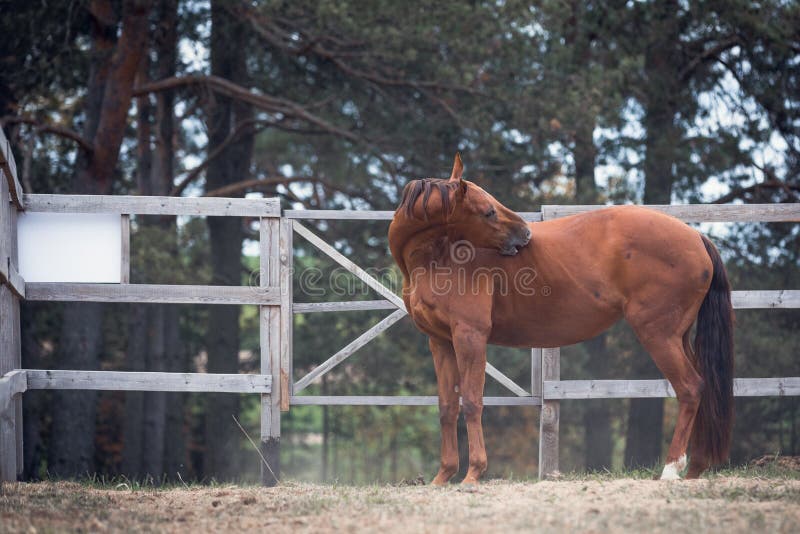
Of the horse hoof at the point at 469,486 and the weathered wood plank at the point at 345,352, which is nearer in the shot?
the horse hoof at the point at 469,486

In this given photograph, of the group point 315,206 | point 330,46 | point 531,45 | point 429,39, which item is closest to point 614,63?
point 531,45

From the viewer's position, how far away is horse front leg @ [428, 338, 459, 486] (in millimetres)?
5473

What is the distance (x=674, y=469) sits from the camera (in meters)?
5.10

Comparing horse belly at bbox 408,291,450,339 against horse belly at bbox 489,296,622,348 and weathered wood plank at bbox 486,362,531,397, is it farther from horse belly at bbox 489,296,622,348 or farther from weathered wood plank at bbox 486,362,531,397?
weathered wood plank at bbox 486,362,531,397

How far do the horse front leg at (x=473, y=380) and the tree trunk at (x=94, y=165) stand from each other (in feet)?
21.6

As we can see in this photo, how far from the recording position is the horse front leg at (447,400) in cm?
547

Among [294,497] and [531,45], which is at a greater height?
[531,45]

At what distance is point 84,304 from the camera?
36.8 feet

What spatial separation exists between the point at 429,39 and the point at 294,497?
26.9 feet

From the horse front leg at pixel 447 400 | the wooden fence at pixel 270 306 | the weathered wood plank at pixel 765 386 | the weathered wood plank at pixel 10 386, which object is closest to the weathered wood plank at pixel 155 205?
the wooden fence at pixel 270 306

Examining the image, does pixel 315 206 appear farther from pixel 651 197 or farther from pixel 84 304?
pixel 651 197

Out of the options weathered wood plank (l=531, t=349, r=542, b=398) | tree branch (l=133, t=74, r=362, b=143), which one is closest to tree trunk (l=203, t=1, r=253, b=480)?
tree branch (l=133, t=74, r=362, b=143)

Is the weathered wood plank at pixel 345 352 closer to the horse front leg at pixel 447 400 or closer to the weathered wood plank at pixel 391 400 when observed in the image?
the weathered wood plank at pixel 391 400

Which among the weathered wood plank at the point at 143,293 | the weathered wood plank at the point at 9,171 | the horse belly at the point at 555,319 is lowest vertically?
the horse belly at the point at 555,319
